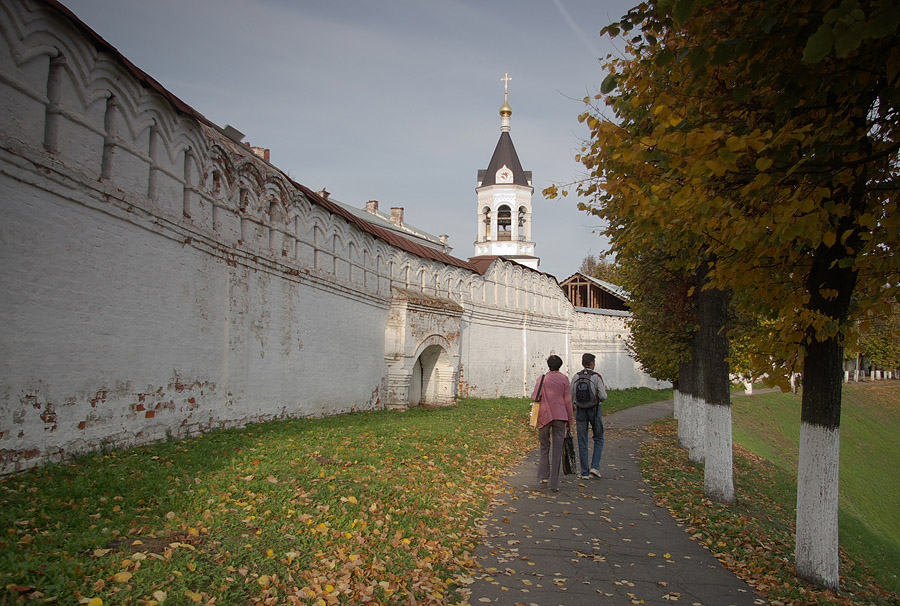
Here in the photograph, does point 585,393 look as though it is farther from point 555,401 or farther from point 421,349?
point 421,349

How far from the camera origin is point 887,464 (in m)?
25.1

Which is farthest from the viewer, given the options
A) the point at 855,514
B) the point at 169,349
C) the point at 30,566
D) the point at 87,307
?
the point at 855,514

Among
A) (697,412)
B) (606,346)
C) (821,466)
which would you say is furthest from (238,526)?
(606,346)

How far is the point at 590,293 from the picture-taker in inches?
1484

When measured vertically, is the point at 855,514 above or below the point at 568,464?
below

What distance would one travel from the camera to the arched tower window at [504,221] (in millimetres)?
37469

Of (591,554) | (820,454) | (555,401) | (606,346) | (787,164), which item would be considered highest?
(787,164)

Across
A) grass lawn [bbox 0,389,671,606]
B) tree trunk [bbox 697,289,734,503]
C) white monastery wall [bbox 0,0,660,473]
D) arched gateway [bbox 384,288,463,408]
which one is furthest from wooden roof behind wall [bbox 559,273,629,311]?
grass lawn [bbox 0,389,671,606]

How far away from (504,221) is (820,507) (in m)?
32.9

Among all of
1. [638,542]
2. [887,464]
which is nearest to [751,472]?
[638,542]

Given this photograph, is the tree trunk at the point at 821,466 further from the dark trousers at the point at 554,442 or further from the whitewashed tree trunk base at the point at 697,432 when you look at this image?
the whitewashed tree trunk base at the point at 697,432

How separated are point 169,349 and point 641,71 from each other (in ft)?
20.9

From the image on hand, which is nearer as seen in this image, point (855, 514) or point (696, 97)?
point (696, 97)

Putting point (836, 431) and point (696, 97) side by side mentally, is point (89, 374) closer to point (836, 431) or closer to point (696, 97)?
point (696, 97)
